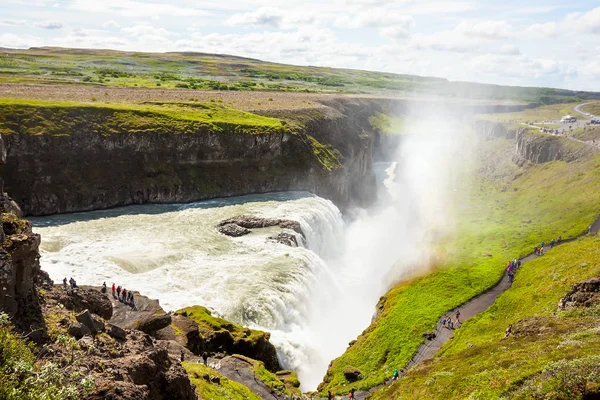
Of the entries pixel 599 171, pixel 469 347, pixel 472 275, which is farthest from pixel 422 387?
pixel 599 171

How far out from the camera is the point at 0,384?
11.2 meters

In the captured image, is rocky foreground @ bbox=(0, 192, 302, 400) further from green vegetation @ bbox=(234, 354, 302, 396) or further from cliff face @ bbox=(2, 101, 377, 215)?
cliff face @ bbox=(2, 101, 377, 215)

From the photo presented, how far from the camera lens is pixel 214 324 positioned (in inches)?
1510

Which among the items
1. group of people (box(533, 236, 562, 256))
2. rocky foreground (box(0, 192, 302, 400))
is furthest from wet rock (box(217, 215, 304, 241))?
group of people (box(533, 236, 562, 256))

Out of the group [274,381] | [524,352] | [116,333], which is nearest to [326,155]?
[274,381]

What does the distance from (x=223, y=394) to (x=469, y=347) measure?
64.2ft

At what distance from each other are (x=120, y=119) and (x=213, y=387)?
5767 centimetres

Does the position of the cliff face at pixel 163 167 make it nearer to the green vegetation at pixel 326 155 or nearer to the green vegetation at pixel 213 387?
the green vegetation at pixel 326 155

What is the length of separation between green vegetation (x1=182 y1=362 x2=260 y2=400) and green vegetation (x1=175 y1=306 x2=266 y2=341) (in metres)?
7.46

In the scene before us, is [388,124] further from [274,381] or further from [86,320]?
[86,320]

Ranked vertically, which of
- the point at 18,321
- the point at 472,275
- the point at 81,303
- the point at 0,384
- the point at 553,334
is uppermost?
the point at 0,384

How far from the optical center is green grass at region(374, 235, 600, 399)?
21422mm

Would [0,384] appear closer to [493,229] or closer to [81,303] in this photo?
[81,303]

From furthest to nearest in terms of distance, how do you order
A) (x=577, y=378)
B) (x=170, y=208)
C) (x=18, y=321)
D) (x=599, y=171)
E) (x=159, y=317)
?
(x=599, y=171), (x=170, y=208), (x=159, y=317), (x=577, y=378), (x=18, y=321)
